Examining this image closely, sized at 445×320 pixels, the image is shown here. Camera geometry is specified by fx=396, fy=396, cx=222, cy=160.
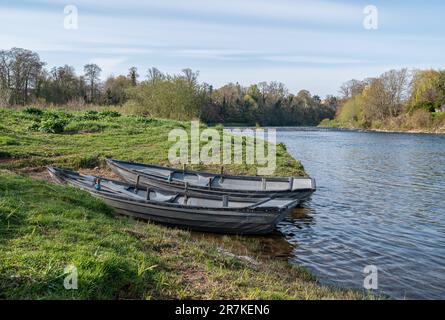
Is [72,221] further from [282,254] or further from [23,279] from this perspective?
[282,254]

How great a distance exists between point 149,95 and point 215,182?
27819 mm

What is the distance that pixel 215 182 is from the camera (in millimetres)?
13016

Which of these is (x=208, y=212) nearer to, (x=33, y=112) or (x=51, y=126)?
(x=51, y=126)

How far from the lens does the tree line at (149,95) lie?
125 feet

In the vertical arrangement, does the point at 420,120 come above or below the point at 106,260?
above

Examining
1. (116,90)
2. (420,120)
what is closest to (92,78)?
(116,90)

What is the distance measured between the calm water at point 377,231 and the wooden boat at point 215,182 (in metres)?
0.87

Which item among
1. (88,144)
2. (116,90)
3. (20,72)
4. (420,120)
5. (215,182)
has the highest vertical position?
(20,72)

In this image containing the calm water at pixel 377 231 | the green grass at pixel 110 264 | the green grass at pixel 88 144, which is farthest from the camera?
the green grass at pixel 88 144

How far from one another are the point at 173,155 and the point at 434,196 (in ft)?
35.2

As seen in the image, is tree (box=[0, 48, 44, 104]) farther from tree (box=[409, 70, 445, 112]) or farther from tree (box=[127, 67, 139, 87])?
tree (box=[409, 70, 445, 112])

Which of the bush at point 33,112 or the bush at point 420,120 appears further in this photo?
the bush at point 420,120

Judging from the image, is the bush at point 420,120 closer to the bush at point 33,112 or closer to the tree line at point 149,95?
the tree line at point 149,95

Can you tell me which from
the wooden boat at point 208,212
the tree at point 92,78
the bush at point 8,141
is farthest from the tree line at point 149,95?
the wooden boat at point 208,212
